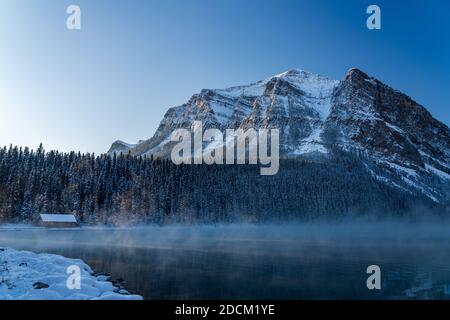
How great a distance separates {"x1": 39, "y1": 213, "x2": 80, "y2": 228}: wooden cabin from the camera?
92.8 m

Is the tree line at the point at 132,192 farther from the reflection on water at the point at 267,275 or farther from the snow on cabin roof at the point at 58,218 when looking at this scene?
the reflection on water at the point at 267,275

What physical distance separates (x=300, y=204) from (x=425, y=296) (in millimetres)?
140594

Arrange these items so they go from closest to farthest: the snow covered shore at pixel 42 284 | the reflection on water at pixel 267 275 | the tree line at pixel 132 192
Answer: the snow covered shore at pixel 42 284
the reflection on water at pixel 267 275
the tree line at pixel 132 192

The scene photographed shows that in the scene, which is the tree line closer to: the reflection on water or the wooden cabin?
the wooden cabin

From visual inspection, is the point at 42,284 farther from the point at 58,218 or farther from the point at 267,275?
the point at 58,218

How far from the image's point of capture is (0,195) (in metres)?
95.4

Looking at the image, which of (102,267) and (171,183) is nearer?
(102,267)

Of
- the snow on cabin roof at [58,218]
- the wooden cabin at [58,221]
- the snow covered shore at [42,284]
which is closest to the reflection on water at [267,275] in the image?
the snow covered shore at [42,284]

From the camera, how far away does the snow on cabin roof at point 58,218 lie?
92925 mm

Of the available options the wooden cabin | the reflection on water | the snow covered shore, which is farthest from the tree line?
the snow covered shore

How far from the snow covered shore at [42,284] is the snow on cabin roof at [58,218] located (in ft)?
231
